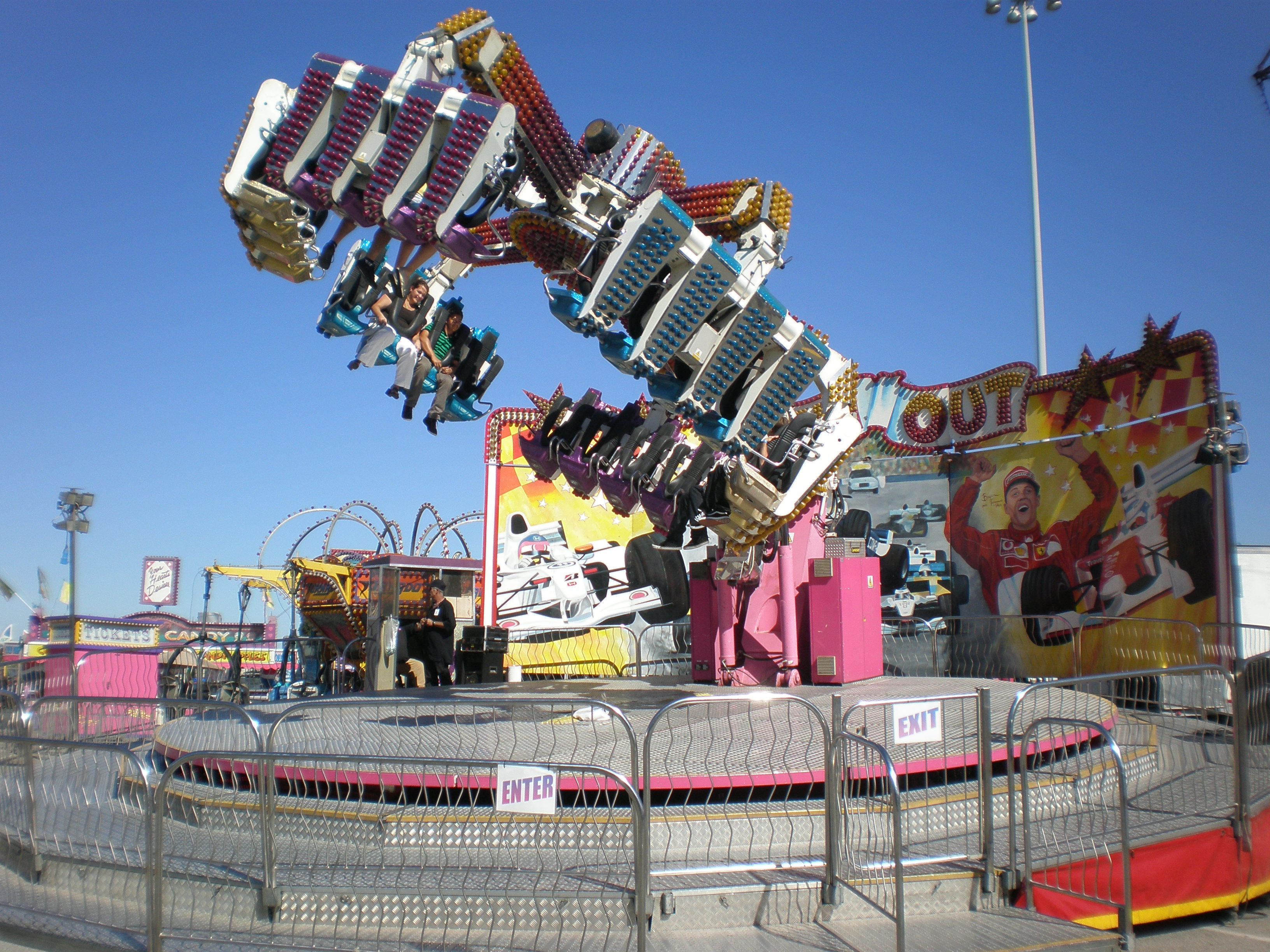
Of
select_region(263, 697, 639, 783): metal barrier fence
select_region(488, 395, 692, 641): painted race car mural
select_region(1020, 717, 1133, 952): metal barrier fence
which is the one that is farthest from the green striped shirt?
select_region(488, 395, 692, 641): painted race car mural

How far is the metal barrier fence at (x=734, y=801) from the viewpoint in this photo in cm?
486

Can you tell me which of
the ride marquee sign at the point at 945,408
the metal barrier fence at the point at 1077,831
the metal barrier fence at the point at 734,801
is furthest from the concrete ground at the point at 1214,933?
the ride marquee sign at the point at 945,408

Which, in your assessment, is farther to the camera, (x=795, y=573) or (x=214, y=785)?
(x=795, y=573)

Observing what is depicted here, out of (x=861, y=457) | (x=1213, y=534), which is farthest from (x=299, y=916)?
(x=861, y=457)

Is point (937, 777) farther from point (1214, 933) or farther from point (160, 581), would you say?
point (160, 581)

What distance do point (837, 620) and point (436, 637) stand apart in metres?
5.20

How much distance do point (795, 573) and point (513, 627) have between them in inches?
274

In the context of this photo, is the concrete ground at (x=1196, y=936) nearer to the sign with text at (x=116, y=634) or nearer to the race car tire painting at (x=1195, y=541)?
the race car tire painting at (x=1195, y=541)

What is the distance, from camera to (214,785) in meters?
5.94

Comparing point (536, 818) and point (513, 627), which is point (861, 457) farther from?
point (536, 818)

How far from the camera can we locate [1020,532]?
14.6m

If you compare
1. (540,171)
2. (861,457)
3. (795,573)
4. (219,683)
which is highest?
(540,171)

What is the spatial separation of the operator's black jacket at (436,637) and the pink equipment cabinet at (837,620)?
4624 mm

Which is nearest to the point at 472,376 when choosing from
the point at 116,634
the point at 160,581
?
the point at 116,634
